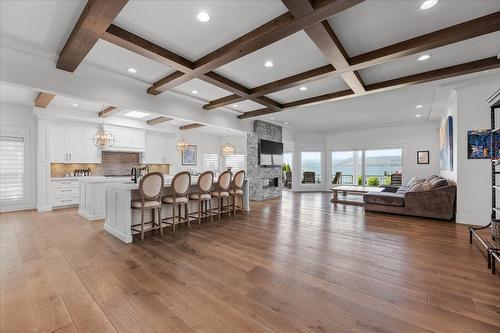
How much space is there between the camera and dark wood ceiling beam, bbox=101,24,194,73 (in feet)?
8.46

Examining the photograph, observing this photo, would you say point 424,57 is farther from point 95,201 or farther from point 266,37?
point 95,201

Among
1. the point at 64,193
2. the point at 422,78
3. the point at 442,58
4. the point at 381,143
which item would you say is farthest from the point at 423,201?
the point at 64,193

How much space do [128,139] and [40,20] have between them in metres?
5.45

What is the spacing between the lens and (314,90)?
→ 15.8ft

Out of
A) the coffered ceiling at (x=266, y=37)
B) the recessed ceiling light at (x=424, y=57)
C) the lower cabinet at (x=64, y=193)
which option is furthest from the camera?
the lower cabinet at (x=64, y=193)

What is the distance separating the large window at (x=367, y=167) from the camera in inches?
352

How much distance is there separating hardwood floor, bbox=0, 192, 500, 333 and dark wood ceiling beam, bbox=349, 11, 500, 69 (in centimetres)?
272

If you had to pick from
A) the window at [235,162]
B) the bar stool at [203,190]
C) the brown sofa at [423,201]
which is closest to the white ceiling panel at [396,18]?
the bar stool at [203,190]

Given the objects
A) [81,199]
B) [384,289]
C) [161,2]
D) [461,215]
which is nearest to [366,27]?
[161,2]

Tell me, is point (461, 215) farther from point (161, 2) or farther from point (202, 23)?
point (161, 2)

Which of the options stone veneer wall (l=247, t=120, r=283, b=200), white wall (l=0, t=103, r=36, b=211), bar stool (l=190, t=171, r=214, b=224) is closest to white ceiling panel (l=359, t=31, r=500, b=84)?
bar stool (l=190, t=171, r=214, b=224)

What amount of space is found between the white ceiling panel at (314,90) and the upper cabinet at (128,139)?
206 inches

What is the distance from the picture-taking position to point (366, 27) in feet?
8.52

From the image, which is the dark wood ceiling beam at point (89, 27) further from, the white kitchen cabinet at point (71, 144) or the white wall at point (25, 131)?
the white wall at point (25, 131)
